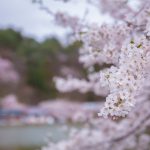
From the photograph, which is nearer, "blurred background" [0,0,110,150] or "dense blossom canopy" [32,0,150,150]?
"dense blossom canopy" [32,0,150,150]

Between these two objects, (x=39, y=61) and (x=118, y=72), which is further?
(x=39, y=61)

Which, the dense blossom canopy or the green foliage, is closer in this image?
the dense blossom canopy

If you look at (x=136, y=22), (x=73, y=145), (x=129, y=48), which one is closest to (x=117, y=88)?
(x=129, y=48)

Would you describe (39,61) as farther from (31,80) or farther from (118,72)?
(118,72)

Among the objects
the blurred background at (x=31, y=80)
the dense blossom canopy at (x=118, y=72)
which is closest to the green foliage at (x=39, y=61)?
the blurred background at (x=31, y=80)

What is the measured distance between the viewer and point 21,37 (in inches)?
1166

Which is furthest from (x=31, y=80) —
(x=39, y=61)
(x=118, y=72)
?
(x=118, y=72)

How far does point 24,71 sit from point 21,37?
4.49 m

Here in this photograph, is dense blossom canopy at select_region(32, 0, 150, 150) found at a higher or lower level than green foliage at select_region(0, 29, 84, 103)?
lower

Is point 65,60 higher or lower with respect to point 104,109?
higher

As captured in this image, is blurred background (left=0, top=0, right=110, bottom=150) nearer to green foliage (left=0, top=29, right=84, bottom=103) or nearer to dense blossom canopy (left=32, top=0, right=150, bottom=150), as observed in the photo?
green foliage (left=0, top=29, right=84, bottom=103)

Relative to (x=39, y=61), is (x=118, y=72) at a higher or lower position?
lower

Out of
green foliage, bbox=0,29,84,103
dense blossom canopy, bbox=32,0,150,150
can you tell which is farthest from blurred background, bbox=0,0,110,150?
dense blossom canopy, bbox=32,0,150,150

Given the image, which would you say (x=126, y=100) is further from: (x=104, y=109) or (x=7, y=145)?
(x=7, y=145)
